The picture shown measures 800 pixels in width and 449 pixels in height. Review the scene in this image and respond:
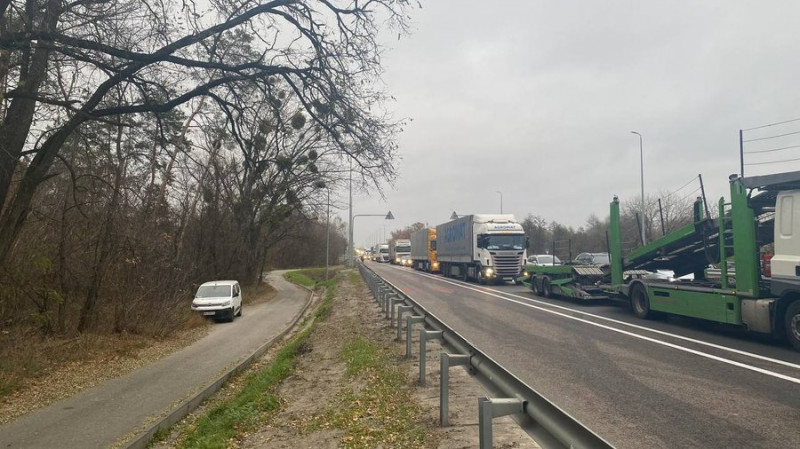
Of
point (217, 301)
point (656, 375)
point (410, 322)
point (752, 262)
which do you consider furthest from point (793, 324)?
point (217, 301)

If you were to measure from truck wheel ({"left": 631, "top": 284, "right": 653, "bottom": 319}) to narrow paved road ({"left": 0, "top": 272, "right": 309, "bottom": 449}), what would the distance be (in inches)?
411

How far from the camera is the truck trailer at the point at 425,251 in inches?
1833

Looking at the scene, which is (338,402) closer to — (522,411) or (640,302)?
(522,411)

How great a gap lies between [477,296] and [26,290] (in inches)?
626

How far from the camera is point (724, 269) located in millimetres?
11836

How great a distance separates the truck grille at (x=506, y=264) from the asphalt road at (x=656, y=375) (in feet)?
47.2

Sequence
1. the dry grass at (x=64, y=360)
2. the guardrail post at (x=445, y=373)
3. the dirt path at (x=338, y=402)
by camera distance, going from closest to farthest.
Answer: the guardrail post at (x=445, y=373) → the dirt path at (x=338, y=402) → the dry grass at (x=64, y=360)

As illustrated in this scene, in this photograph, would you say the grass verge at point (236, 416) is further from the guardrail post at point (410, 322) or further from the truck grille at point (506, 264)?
the truck grille at point (506, 264)

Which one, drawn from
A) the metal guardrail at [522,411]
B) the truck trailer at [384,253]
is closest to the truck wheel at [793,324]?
the metal guardrail at [522,411]

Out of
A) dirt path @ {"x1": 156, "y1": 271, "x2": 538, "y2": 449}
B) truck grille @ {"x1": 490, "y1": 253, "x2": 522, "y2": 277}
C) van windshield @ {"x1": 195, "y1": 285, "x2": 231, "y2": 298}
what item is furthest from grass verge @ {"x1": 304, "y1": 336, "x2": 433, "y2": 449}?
truck grille @ {"x1": 490, "y1": 253, "x2": 522, "y2": 277}

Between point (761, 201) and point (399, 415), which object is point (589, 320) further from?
point (399, 415)

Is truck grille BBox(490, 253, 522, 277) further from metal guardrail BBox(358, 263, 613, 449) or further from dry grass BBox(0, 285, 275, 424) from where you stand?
metal guardrail BBox(358, 263, 613, 449)

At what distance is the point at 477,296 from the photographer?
2359 centimetres

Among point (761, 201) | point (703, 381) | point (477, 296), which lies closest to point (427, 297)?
point (477, 296)
